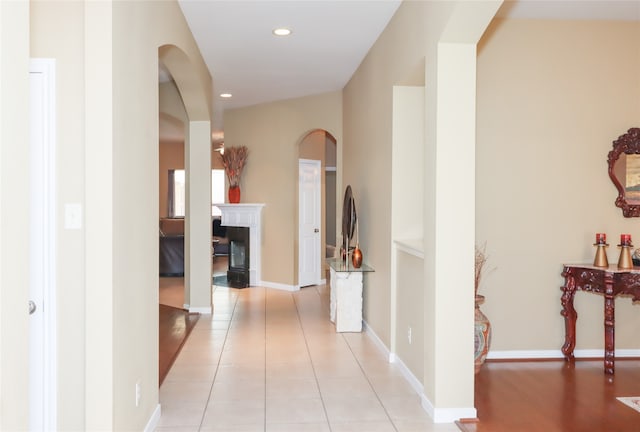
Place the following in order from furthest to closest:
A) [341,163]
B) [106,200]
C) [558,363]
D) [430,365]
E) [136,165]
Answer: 1. [341,163]
2. [558,363]
3. [430,365]
4. [136,165]
5. [106,200]

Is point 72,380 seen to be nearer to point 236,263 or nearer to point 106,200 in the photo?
point 106,200

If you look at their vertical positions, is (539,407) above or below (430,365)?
below

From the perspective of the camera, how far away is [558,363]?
4.41 meters

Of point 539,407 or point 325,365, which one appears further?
point 325,365

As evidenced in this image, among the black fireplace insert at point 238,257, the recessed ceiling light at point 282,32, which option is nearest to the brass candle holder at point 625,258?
the recessed ceiling light at point 282,32

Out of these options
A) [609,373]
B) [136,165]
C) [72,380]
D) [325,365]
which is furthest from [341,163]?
[72,380]

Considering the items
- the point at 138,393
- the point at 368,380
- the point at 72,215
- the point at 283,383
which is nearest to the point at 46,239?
the point at 72,215

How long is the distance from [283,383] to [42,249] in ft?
6.99

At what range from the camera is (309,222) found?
8.72 meters

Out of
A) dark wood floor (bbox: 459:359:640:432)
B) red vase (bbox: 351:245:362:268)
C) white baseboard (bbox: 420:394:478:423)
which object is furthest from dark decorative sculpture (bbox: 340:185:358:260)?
white baseboard (bbox: 420:394:478:423)

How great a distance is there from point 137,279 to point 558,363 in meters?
3.43

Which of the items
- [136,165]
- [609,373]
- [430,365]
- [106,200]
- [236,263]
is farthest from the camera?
[236,263]

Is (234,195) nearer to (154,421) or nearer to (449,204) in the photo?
(154,421)

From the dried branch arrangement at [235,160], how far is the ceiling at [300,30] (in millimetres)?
1835
